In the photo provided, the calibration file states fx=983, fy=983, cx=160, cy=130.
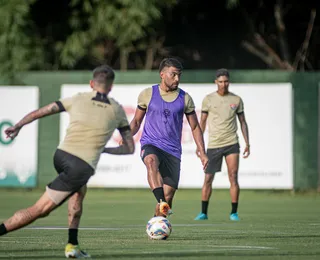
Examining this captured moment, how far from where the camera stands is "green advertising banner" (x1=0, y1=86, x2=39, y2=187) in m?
25.0

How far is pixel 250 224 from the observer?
15219 mm

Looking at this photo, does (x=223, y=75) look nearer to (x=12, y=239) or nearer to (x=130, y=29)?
(x=12, y=239)

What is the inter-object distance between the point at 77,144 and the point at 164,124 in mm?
3422

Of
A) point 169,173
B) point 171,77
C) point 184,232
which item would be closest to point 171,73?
point 171,77

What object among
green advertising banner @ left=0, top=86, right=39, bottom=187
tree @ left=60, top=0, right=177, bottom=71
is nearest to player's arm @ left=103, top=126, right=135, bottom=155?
green advertising banner @ left=0, top=86, right=39, bottom=187

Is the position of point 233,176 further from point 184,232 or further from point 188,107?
point 188,107

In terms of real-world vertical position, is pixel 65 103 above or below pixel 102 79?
below

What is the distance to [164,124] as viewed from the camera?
43.2ft

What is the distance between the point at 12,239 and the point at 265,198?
11597 millimetres

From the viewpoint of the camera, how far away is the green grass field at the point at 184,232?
415 inches

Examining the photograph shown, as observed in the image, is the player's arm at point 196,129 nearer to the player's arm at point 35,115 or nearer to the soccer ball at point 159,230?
the soccer ball at point 159,230

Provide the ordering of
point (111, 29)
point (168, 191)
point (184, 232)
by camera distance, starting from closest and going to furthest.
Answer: point (168, 191)
point (184, 232)
point (111, 29)

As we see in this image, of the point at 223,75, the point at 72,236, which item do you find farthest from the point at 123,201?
the point at 72,236

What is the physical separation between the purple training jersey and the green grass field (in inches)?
47.5
